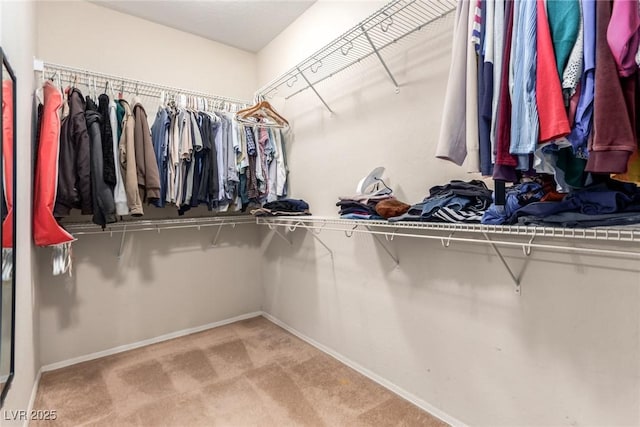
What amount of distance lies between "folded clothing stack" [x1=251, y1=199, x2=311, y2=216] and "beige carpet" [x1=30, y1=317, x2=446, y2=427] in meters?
1.06

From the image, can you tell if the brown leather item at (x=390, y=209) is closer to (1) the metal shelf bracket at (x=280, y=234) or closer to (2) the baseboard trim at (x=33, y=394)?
(1) the metal shelf bracket at (x=280, y=234)

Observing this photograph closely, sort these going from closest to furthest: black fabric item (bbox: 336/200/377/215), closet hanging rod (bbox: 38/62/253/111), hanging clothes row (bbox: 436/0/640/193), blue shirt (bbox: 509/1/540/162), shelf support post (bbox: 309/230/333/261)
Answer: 1. hanging clothes row (bbox: 436/0/640/193)
2. blue shirt (bbox: 509/1/540/162)
3. black fabric item (bbox: 336/200/377/215)
4. closet hanging rod (bbox: 38/62/253/111)
5. shelf support post (bbox: 309/230/333/261)

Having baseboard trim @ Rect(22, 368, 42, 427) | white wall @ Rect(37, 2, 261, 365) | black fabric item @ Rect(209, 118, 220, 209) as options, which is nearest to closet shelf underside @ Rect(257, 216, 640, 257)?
black fabric item @ Rect(209, 118, 220, 209)

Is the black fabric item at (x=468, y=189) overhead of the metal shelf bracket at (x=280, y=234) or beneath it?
overhead

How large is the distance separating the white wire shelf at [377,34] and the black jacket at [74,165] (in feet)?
4.51

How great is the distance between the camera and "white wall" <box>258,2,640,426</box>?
1208 mm

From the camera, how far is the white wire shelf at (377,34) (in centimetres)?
159

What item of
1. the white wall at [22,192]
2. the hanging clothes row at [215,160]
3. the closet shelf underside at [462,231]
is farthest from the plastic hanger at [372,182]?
the white wall at [22,192]

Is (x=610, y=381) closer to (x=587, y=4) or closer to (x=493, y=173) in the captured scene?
(x=493, y=173)

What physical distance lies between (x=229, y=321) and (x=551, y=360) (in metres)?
2.60

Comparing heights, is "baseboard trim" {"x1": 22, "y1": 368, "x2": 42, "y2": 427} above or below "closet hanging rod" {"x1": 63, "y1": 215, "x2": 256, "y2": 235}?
below

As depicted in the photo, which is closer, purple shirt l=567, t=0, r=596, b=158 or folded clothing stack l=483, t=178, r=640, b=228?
purple shirt l=567, t=0, r=596, b=158

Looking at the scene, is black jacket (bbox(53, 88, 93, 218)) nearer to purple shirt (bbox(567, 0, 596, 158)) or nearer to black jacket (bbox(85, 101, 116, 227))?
black jacket (bbox(85, 101, 116, 227))

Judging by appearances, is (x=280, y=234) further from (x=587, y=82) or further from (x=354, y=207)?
(x=587, y=82)
